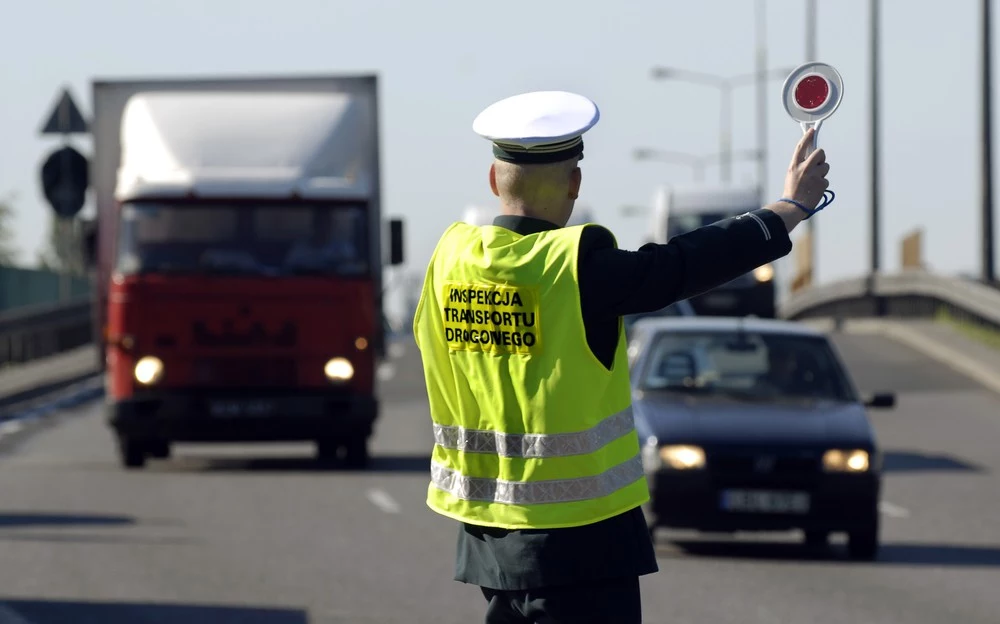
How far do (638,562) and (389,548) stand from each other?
9574mm

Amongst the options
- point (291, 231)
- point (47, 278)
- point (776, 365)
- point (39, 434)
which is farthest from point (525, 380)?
point (47, 278)

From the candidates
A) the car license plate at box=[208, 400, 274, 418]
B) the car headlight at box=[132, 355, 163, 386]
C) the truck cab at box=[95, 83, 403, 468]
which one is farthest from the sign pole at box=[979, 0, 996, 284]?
the car headlight at box=[132, 355, 163, 386]

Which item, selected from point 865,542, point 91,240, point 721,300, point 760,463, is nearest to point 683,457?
point 760,463

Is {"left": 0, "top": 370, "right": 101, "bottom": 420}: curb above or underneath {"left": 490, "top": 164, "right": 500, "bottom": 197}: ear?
underneath

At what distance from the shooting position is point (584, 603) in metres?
4.74

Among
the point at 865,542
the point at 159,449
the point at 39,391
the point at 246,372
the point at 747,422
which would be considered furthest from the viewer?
the point at 39,391

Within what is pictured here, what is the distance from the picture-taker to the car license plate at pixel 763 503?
46.0ft

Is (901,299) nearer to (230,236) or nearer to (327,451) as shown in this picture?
(327,451)

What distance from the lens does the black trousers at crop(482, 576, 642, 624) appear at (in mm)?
4734

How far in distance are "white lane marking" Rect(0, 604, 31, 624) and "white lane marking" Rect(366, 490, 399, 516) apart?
6421mm

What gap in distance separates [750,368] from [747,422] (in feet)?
3.90

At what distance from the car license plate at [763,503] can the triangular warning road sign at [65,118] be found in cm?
1618

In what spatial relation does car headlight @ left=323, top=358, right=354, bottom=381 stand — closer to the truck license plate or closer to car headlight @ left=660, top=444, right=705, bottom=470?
car headlight @ left=660, top=444, right=705, bottom=470

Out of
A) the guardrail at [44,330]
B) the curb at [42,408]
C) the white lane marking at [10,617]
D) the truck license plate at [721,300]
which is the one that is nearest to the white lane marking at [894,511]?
the white lane marking at [10,617]
